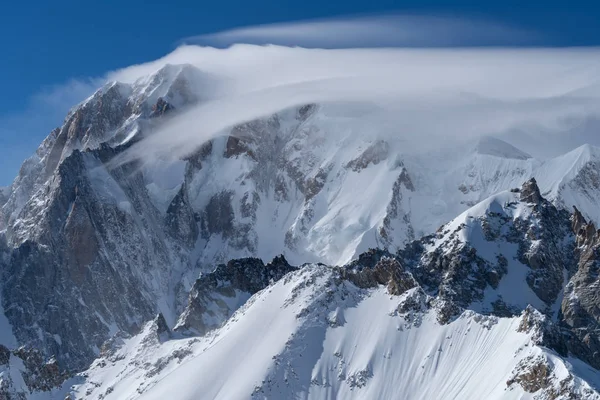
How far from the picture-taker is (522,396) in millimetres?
198625

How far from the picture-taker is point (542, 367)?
19975 cm

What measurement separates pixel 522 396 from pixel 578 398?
13531 mm

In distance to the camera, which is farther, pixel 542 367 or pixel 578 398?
pixel 542 367

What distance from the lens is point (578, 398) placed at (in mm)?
187125

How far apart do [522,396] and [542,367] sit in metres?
6.24

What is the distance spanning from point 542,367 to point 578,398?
13.4 metres
